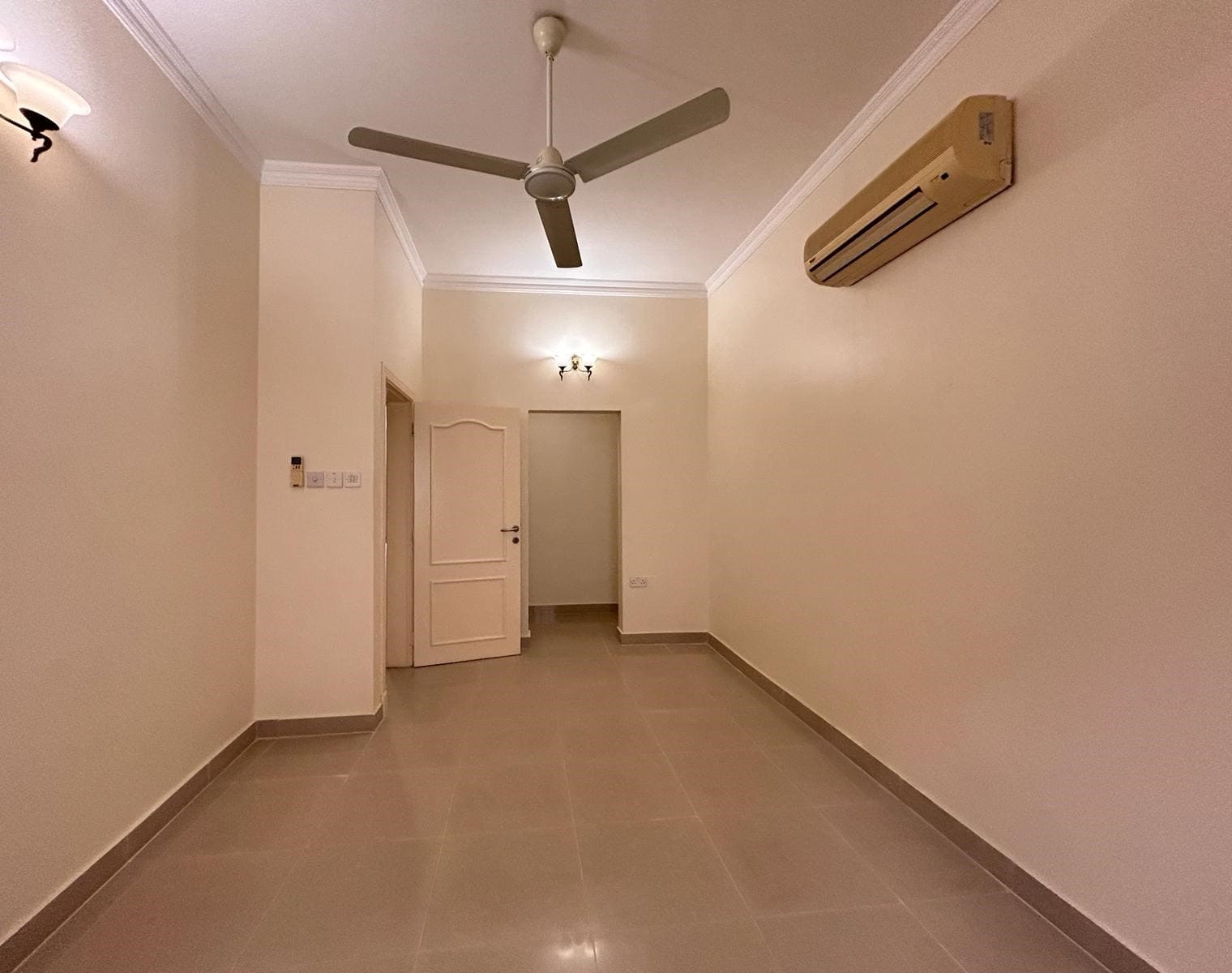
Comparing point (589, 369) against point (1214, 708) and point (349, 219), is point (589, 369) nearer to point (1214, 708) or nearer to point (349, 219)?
point (349, 219)

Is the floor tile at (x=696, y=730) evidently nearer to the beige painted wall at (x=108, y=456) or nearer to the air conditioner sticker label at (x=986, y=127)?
the beige painted wall at (x=108, y=456)

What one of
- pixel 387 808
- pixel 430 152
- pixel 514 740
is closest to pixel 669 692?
pixel 514 740

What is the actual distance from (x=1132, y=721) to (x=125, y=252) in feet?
11.0

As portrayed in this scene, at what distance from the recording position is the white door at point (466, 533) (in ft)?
13.7

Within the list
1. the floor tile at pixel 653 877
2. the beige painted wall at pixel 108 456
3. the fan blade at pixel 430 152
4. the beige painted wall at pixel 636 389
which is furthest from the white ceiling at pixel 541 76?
the floor tile at pixel 653 877

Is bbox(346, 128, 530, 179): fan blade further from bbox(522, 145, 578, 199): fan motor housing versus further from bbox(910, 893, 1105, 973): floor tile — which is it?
bbox(910, 893, 1105, 973): floor tile

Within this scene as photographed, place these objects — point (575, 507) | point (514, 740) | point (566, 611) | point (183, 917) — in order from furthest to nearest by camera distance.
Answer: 1. point (575, 507)
2. point (566, 611)
3. point (514, 740)
4. point (183, 917)

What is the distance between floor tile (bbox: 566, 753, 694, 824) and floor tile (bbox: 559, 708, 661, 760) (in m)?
0.07

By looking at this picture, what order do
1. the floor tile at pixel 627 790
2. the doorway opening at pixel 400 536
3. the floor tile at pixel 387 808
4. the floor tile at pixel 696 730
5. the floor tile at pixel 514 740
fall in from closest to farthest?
1. the floor tile at pixel 387 808
2. the floor tile at pixel 627 790
3. the floor tile at pixel 514 740
4. the floor tile at pixel 696 730
5. the doorway opening at pixel 400 536

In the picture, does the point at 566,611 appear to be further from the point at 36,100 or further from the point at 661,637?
the point at 36,100

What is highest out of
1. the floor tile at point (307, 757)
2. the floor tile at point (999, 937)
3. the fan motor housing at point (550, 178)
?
the fan motor housing at point (550, 178)

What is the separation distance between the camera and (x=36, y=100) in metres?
1.46

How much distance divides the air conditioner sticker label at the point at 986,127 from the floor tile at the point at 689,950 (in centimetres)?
247

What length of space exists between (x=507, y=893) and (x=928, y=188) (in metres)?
2.67
